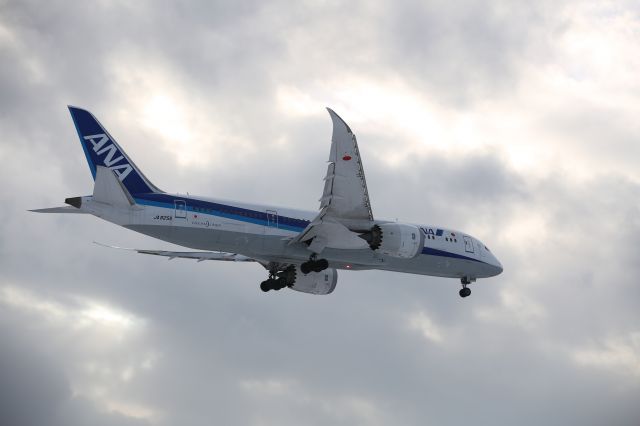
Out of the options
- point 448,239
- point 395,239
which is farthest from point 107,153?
point 448,239

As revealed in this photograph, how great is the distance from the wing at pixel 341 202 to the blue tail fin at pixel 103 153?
810 centimetres

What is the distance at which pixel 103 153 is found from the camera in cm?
4262

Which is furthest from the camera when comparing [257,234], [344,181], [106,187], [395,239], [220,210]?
[257,234]

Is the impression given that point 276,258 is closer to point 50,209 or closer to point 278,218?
point 278,218

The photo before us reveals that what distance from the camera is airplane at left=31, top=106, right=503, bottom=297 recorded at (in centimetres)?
4025

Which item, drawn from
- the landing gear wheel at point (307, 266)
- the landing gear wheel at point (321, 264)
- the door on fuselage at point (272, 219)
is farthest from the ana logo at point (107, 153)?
the landing gear wheel at point (321, 264)

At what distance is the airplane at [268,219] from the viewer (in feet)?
132

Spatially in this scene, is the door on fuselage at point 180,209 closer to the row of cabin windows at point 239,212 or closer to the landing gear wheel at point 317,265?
the row of cabin windows at point 239,212

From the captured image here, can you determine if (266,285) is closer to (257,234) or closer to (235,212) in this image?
(257,234)

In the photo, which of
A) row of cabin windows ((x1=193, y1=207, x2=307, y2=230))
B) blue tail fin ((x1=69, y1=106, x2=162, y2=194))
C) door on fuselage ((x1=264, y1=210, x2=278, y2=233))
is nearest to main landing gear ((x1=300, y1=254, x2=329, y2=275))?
row of cabin windows ((x1=193, y1=207, x2=307, y2=230))

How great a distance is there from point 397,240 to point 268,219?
6543mm

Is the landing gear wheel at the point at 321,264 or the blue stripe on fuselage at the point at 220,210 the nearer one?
the blue stripe on fuselage at the point at 220,210

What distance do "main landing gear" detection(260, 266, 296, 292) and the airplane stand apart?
55 millimetres

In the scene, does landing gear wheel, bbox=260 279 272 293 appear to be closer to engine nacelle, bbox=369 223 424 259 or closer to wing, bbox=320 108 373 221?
engine nacelle, bbox=369 223 424 259
